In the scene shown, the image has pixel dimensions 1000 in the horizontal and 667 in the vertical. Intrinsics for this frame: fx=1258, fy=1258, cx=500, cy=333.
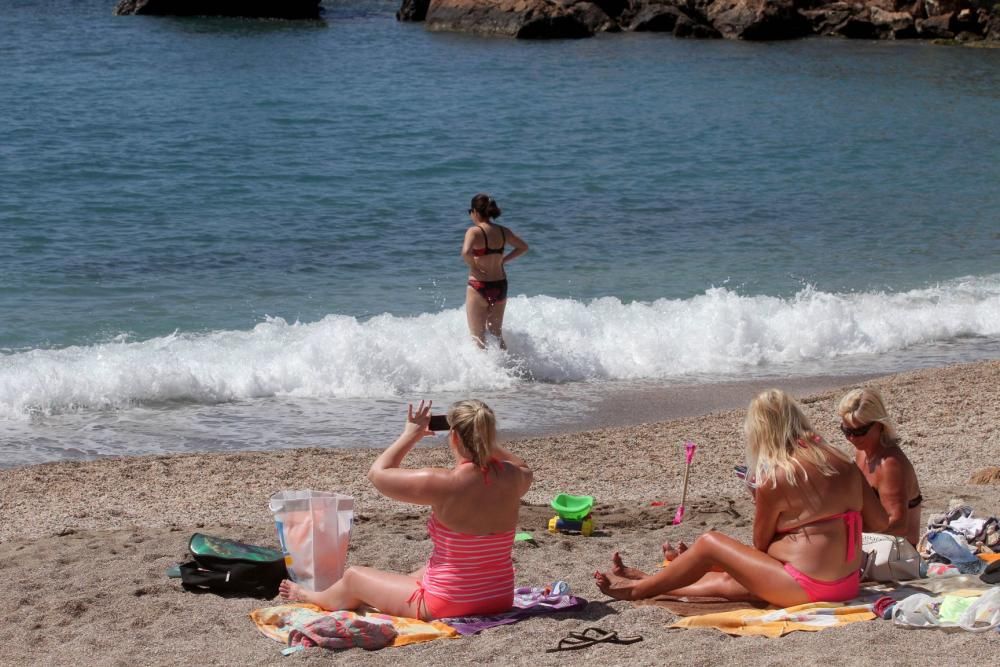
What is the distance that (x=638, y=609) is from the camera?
18.2ft

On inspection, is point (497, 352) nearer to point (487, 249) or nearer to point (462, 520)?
point (487, 249)

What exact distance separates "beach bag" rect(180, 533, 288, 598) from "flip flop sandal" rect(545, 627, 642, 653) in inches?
61.5

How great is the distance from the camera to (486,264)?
11.0m

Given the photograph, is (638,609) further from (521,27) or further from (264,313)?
(521,27)

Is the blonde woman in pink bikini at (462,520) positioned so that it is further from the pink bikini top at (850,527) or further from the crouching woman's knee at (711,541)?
the pink bikini top at (850,527)

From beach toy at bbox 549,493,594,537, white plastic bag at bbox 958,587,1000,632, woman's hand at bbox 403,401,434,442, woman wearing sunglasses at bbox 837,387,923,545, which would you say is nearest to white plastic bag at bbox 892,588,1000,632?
white plastic bag at bbox 958,587,1000,632

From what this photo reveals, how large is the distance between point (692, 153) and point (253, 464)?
50.4 feet

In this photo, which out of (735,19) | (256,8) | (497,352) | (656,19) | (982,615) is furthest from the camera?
(256,8)

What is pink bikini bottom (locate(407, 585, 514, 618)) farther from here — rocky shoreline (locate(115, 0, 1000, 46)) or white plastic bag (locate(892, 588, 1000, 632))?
rocky shoreline (locate(115, 0, 1000, 46))

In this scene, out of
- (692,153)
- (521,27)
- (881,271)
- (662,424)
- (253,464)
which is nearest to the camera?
(253,464)

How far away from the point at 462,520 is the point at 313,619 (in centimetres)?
79

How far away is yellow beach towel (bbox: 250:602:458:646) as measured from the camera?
528cm

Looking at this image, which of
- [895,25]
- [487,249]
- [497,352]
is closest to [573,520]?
[487,249]

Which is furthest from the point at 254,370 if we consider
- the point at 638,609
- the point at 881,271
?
the point at 881,271
